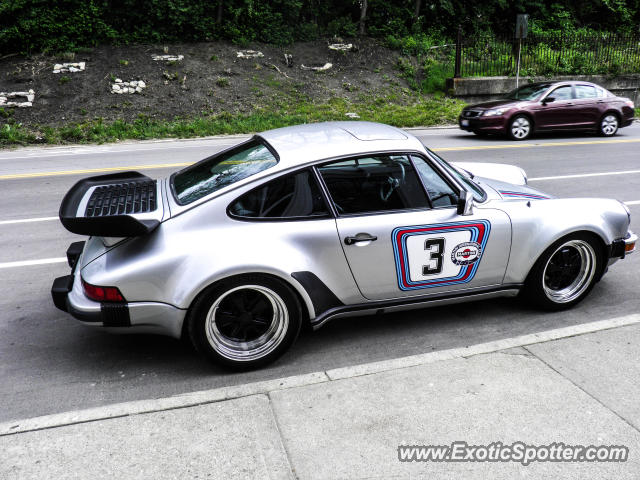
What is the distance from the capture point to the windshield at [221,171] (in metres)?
4.02

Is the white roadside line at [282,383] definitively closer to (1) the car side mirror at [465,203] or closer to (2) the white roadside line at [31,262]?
(1) the car side mirror at [465,203]

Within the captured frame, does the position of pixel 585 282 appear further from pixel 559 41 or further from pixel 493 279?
pixel 559 41

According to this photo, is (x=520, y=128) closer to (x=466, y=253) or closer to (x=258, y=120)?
(x=258, y=120)

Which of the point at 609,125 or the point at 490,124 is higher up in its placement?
the point at 490,124

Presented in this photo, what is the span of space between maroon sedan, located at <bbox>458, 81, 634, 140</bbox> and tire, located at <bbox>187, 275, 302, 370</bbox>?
11714mm

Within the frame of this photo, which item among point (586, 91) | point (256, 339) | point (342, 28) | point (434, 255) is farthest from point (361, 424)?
point (342, 28)

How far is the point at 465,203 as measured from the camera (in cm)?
409

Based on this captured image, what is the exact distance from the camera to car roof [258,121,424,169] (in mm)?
4043

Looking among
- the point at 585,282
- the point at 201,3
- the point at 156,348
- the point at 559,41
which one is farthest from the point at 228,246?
the point at 559,41

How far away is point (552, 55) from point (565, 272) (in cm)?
2120

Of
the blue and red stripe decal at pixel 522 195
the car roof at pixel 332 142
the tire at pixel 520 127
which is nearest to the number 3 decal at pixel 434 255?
the car roof at pixel 332 142

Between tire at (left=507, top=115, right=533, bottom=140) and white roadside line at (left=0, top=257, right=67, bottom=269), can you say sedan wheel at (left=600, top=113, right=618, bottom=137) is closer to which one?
tire at (left=507, top=115, right=533, bottom=140)

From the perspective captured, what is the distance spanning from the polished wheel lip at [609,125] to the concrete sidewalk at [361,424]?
13186 mm

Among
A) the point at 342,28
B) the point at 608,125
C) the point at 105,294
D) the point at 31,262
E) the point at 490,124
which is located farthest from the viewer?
the point at 342,28
